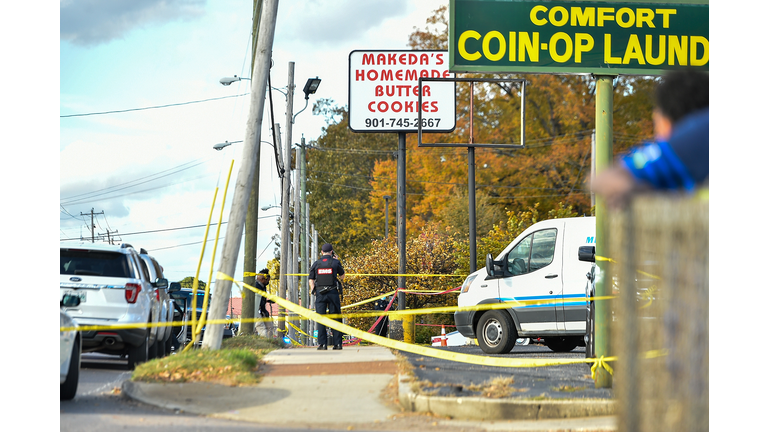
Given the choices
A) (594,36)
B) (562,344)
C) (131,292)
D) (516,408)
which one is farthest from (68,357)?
(562,344)

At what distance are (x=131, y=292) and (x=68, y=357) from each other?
2.69 m

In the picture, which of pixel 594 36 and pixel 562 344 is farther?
pixel 562 344

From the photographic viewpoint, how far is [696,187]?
2932mm

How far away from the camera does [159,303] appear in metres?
10.9

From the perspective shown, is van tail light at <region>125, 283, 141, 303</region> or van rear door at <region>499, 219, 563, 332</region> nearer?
van tail light at <region>125, 283, 141, 303</region>

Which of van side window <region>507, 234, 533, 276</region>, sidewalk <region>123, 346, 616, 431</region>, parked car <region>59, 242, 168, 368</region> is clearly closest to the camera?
sidewalk <region>123, 346, 616, 431</region>

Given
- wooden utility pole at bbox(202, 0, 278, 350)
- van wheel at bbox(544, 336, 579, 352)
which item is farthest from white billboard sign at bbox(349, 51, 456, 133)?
wooden utility pole at bbox(202, 0, 278, 350)

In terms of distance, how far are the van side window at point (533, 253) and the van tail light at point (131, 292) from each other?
18.4 ft

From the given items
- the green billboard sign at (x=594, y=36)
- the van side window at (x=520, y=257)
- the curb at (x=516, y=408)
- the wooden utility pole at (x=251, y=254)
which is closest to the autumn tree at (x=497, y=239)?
the wooden utility pole at (x=251, y=254)

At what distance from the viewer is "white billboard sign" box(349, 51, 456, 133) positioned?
1708cm

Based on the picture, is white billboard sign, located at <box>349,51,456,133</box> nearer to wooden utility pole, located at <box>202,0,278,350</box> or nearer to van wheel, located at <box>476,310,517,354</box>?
van wheel, located at <box>476,310,517,354</box>

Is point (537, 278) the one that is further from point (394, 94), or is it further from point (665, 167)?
point (665, 167)

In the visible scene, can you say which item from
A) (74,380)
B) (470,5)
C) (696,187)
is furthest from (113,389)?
(696,187)

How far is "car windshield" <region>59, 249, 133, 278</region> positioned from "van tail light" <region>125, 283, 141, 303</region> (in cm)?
17
